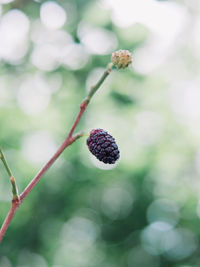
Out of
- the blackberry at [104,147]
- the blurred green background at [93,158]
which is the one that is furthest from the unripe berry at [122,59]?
the blurred green background at [93,158]

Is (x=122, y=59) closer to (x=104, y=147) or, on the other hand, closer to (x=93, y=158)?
(x=104, y=147)

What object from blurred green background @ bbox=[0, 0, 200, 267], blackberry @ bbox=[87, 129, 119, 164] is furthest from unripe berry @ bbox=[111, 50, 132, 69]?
blurred green background @ bbox=[0, 0, 200, 267]

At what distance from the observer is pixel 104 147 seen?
79cm

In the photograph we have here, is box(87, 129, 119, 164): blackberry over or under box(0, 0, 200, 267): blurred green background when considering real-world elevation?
over

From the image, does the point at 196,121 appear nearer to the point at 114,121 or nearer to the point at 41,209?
the point at 114,121

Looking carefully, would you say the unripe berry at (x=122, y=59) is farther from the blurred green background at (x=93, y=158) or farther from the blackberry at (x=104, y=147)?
the blurred green background at (x=93, y=158)

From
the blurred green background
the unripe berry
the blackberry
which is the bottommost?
the blurred green background

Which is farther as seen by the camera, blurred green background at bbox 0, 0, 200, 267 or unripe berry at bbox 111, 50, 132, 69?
blurred green background at bbox 0, 0, 200, 267

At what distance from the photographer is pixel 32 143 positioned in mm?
2516

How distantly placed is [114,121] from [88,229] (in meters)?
1.15

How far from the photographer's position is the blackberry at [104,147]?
784 mm

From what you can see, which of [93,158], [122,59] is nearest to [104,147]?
[122,59]

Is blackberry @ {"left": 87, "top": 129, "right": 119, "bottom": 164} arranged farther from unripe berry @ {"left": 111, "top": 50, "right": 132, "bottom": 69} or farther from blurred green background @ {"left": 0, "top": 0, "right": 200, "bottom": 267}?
blurred green background @ {"left": 0, "top": 0, "right": 200, "bottom": 267}

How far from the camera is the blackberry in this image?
78 cm
